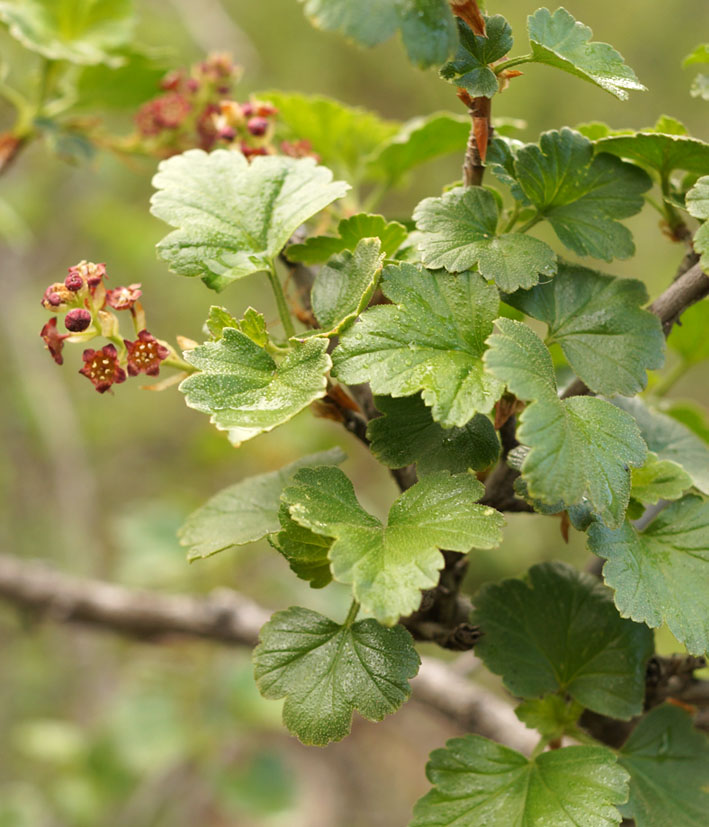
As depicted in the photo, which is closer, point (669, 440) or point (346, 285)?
point (346, 285)

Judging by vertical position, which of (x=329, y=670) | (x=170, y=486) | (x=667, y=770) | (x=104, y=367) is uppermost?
(x=104, y=367)

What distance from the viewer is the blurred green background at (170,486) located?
1.44 meters

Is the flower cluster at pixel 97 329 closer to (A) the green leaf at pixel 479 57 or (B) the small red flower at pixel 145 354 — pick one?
(B) the small red flower at pixel 145 354

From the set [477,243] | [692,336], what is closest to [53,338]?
[477,243]

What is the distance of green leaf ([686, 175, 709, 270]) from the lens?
376 mm

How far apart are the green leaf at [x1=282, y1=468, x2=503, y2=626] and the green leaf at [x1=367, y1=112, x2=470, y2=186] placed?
330 mm

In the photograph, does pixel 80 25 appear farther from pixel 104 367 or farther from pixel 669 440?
pixel 669 440

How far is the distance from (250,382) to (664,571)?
23cm

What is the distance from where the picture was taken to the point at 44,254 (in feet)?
7.52

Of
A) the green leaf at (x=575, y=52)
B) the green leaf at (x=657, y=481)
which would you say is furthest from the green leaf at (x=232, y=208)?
the green leaf at (x=657, y=481)

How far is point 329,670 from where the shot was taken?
38 centimetres

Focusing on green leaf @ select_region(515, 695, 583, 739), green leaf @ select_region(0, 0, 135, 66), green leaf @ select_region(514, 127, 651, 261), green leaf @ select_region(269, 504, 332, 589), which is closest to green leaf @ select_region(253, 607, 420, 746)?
green leaf @ select_region(269, 504, 332, 589)

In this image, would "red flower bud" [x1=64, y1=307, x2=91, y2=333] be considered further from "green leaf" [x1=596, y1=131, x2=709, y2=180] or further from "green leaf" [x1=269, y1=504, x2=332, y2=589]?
"green leaf" [x1=596, y1=131, x2=709, y2=180]

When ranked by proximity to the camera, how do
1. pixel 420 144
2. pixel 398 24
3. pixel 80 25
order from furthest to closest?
pixel 80 25 < pixel 420 144 < pixel 398 24
